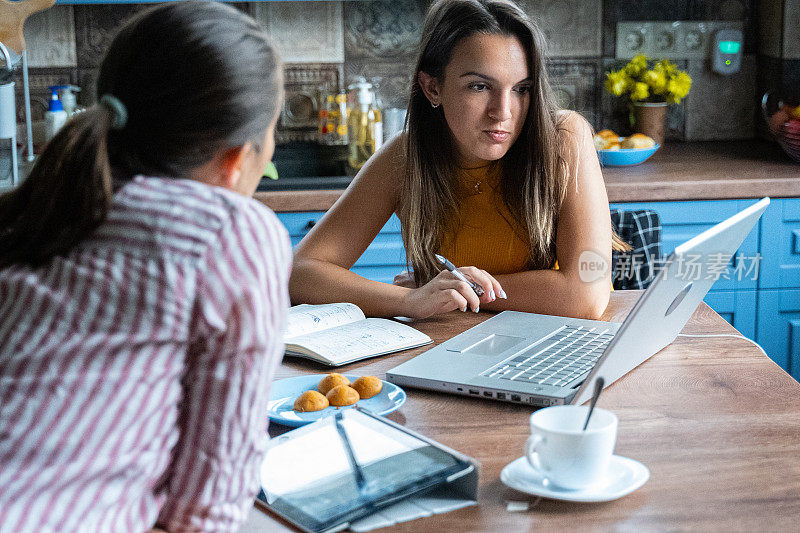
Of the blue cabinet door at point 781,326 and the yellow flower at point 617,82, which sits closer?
the blue cabinet door at point 781,326

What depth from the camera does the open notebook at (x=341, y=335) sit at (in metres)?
1.36

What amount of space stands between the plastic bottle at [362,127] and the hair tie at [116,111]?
7.27 feet

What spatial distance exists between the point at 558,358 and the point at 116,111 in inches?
29.1

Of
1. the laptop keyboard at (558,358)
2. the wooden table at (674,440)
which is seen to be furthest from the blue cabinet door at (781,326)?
the laptop keyboard at (558,358)

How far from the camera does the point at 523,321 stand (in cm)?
150

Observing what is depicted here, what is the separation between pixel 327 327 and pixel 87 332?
30.9 inches

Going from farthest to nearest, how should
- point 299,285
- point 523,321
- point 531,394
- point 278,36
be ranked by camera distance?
point 278,36
point 299,285
point 523,321
point 531,394

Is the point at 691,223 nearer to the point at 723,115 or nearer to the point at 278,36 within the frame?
the point at 723,115

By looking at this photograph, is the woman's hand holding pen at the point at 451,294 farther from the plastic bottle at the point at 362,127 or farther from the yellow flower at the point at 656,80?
the yellow flower at the point at 656,80

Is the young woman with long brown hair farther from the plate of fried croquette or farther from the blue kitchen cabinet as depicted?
the blue kitchen cabinet

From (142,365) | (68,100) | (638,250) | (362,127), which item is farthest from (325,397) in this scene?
(68,100)

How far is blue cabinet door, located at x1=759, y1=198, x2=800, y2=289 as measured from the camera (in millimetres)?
2678

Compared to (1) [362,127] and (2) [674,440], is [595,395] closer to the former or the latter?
(2) [674,440]

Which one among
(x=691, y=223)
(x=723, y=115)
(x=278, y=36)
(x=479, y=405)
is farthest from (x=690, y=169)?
(x=479, y=405)
